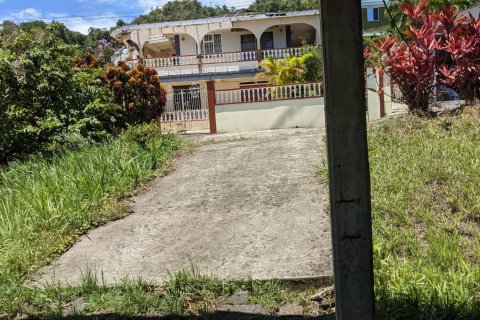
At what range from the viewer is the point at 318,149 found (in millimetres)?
8148

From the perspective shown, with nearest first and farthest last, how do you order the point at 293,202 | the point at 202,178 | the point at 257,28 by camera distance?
1. the point at 293,202
2. the point at 202,178
3. the point at 257,28

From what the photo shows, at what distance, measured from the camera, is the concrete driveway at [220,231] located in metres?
4.20

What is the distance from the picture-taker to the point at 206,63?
1024 inches

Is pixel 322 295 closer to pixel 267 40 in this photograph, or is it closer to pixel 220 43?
pixel 267 40

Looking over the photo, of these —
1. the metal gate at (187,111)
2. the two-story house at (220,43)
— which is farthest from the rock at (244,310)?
the two-story house at (220,43)

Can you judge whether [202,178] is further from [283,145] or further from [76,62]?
[76,62]

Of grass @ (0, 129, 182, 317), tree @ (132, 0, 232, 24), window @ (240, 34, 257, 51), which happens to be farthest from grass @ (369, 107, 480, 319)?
tree @ (132, 0, 232, 24)

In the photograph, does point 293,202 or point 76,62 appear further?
point 76,62

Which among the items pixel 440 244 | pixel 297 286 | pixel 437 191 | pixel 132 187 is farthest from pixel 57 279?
pixel 437 191

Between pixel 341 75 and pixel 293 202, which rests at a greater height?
pixel 341 75

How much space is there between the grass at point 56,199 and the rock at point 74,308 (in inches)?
13.1

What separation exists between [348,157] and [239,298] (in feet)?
5.96

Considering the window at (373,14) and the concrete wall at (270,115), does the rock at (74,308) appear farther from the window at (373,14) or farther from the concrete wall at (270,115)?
the window at (373,14)

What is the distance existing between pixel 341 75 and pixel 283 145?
6.63 m
